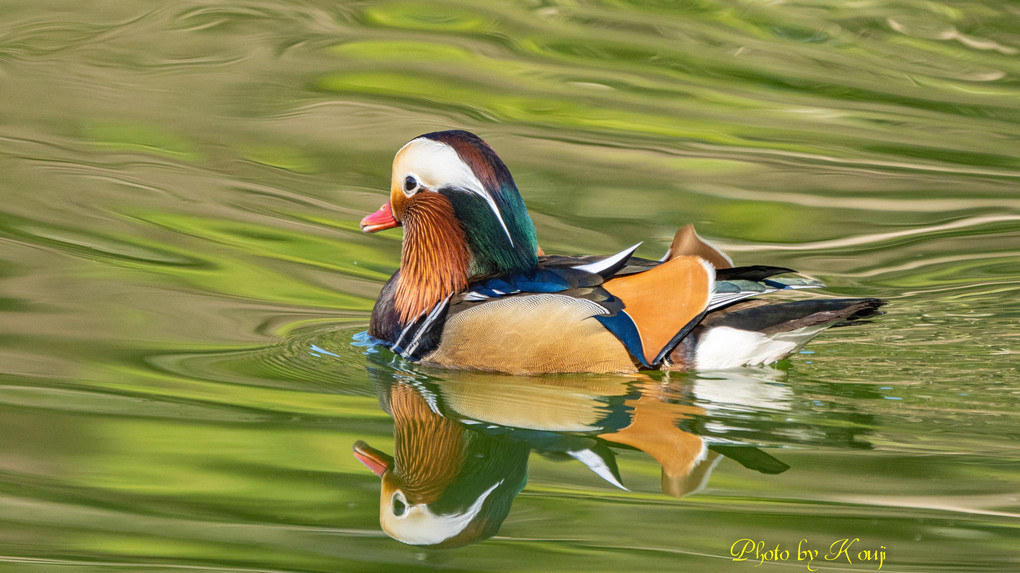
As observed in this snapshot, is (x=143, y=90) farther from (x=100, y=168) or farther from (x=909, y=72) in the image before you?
(x=909, y=72)

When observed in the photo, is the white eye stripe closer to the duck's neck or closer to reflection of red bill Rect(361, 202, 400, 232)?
the duck's neck

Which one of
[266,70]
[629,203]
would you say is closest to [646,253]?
[629,203]

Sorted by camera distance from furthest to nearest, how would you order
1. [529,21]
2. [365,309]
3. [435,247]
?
1. [529,21]
2. [365,309]
3. [435,247]

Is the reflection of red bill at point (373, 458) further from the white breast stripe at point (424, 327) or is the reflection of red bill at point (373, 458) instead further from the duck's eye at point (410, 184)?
the duck's eye at point (410, 184)

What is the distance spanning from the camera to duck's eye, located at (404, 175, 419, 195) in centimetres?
565

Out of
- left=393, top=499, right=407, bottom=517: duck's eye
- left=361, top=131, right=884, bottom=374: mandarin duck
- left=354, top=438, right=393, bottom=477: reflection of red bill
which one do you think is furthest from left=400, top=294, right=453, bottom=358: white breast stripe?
left=393, top=499, right=407, bottom=517: duck's eye

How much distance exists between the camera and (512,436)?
15.2ft

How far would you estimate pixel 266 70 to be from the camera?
34.0 ft

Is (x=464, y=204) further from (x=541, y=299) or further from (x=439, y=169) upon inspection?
(x=541, y=299)

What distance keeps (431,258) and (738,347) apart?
1.47 metres

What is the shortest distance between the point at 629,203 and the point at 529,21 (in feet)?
12.8

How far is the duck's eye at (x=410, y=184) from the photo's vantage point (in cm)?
565

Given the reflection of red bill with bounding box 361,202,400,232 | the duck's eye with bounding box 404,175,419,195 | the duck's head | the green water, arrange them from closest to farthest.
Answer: the green water → the duck's head → the duck's eye with bounding box 404,175,419,195 → the reflection of red bill with bounding box 361,202,400,232

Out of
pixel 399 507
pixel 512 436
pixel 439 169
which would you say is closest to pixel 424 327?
pixel 439 169
